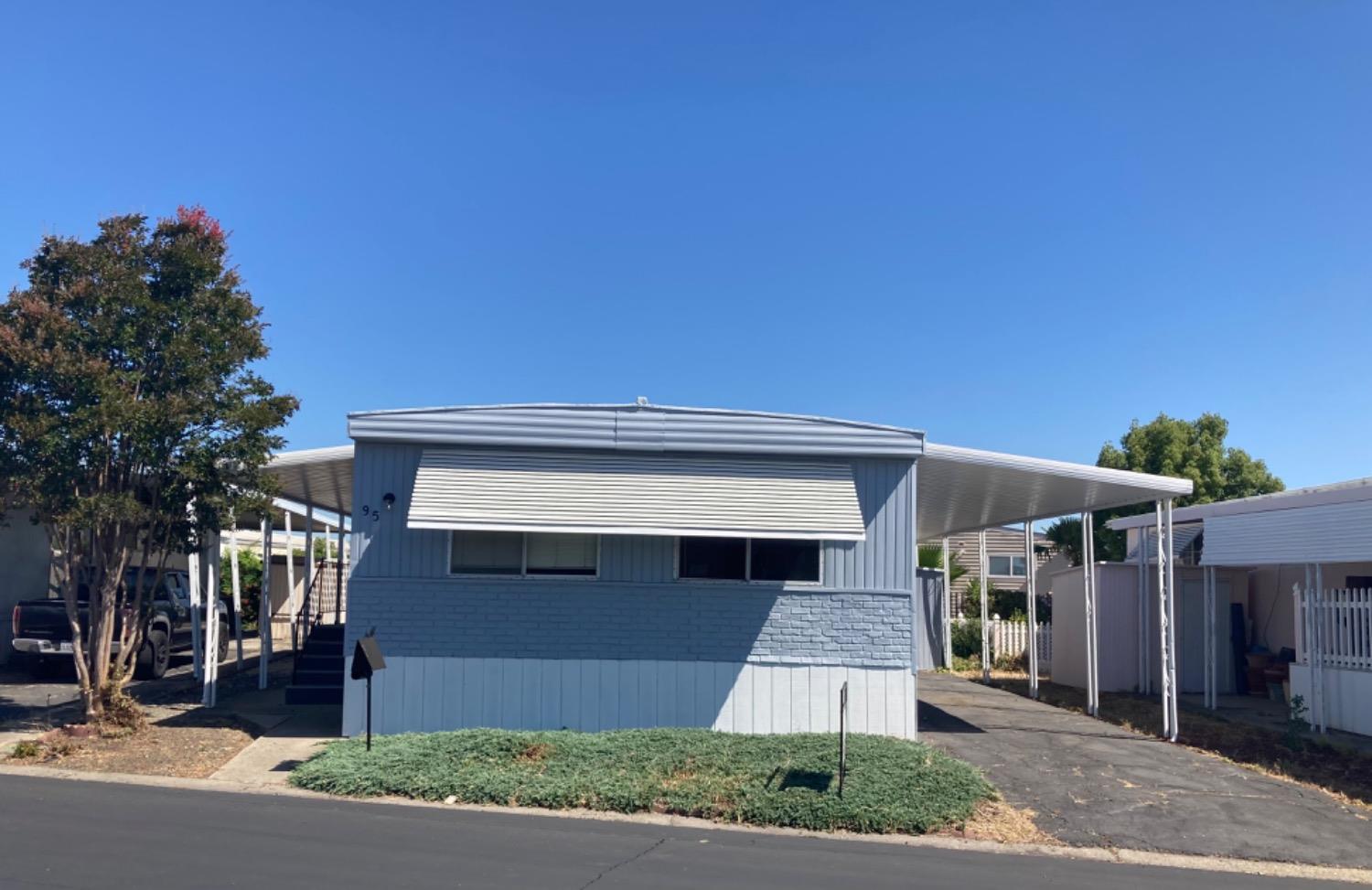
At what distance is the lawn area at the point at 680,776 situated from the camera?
974 cm

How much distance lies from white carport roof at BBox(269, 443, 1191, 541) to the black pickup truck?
2604 millimetres

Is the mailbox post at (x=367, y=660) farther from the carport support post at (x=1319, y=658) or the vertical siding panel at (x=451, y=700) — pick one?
the carport support post at (x=1319, y=658)

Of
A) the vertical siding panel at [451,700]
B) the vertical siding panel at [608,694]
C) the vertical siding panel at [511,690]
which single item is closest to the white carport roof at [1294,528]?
the vertical siding panel at [608,694]

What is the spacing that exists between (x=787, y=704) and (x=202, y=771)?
5.88 m

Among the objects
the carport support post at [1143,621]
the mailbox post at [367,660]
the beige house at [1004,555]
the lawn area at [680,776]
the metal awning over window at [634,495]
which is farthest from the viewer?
the beige house at [1004,555]

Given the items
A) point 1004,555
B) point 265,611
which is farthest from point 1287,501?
point 1004,555

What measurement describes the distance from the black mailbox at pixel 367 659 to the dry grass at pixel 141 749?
1705 mm

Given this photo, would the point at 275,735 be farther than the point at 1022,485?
No

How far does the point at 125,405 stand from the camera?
39.2 ft

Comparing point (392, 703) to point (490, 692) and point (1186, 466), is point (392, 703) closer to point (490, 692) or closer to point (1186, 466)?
point (490, 692)

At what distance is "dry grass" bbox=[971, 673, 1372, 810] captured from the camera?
1180 cm

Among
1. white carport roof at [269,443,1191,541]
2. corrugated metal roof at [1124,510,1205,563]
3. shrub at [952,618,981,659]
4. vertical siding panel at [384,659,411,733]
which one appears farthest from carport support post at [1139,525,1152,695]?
vertical siding panel at [384,659,411,733]

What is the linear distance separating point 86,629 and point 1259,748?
15.2 metres

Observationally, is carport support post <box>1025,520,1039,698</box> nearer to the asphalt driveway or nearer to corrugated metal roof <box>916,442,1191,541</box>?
corrugated metal roof <box>916,442,1191,541</box>
